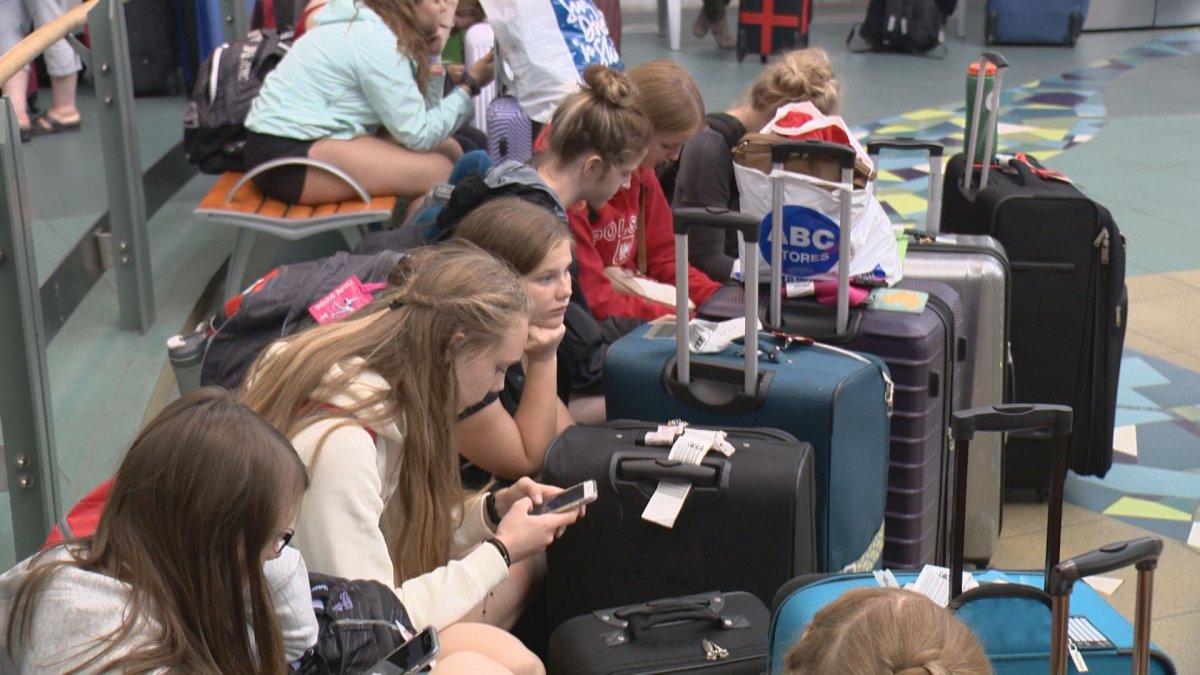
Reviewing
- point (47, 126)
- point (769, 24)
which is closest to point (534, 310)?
point (47, 126)

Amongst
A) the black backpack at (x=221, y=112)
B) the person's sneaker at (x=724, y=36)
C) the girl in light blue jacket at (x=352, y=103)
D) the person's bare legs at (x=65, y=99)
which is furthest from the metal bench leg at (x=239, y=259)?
the person's sneaker at (x=724, y=36)

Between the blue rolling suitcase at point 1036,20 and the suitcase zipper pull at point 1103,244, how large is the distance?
21.5 ft

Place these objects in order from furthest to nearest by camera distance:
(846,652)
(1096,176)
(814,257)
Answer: (1096,176)
(814,257)
(846,652)

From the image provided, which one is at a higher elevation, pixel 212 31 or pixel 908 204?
pixel 212 31

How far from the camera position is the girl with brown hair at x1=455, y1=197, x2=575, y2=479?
263 centimetres

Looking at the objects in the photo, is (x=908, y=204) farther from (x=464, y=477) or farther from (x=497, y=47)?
(x=464, y=477)

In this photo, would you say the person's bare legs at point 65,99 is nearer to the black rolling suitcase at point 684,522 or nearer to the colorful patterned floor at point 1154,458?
the black rolling suitcase at point 684,522

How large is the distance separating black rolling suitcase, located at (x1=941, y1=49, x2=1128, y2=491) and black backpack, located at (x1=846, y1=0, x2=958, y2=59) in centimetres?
594

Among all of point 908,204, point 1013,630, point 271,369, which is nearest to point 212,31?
point 908,204

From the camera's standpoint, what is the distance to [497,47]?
182 inches

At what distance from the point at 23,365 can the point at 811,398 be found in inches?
57.1

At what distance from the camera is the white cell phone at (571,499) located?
2.31 m

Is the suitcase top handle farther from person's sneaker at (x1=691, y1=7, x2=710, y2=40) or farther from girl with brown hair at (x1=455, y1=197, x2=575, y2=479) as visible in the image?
person's sneaker at (x1=691, y1=7, x2=710, y2=40)

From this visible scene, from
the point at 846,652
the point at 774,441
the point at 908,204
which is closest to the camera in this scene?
the point at 846,652
